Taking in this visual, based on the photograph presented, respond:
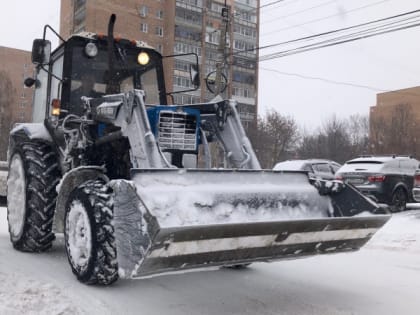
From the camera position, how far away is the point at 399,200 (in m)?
13.4

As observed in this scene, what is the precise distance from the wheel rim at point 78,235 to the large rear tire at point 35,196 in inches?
41.9

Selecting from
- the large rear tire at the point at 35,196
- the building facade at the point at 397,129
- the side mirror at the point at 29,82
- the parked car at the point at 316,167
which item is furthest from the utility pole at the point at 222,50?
the building facade at the point at 397,129

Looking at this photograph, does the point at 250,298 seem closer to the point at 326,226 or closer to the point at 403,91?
the point at 326,226

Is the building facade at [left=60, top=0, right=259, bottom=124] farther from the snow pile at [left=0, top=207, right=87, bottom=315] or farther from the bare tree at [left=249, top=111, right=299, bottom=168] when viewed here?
the snow pile at [left=0, top=207, right=87, bottom=315]

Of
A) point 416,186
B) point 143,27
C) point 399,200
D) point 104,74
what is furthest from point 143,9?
point 104,74

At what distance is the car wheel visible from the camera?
1315cm

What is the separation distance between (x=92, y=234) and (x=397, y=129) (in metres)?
55.2

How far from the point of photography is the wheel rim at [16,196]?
628 centimetres

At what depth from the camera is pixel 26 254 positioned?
6.15 metres

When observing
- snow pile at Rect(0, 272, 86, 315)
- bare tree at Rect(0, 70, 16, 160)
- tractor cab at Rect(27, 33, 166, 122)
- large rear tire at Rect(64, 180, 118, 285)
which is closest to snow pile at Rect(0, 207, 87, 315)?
snow pile at Rect(0, 272, 86, 315)

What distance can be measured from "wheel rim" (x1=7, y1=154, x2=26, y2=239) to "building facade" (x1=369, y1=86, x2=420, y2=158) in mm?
47742

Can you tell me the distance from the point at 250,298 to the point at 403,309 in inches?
53.0

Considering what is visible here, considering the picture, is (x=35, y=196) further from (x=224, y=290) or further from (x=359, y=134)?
(x=359, y=134)

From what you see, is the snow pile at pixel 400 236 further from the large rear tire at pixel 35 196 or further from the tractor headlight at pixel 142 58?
the large rear tire at pixel 35 196
